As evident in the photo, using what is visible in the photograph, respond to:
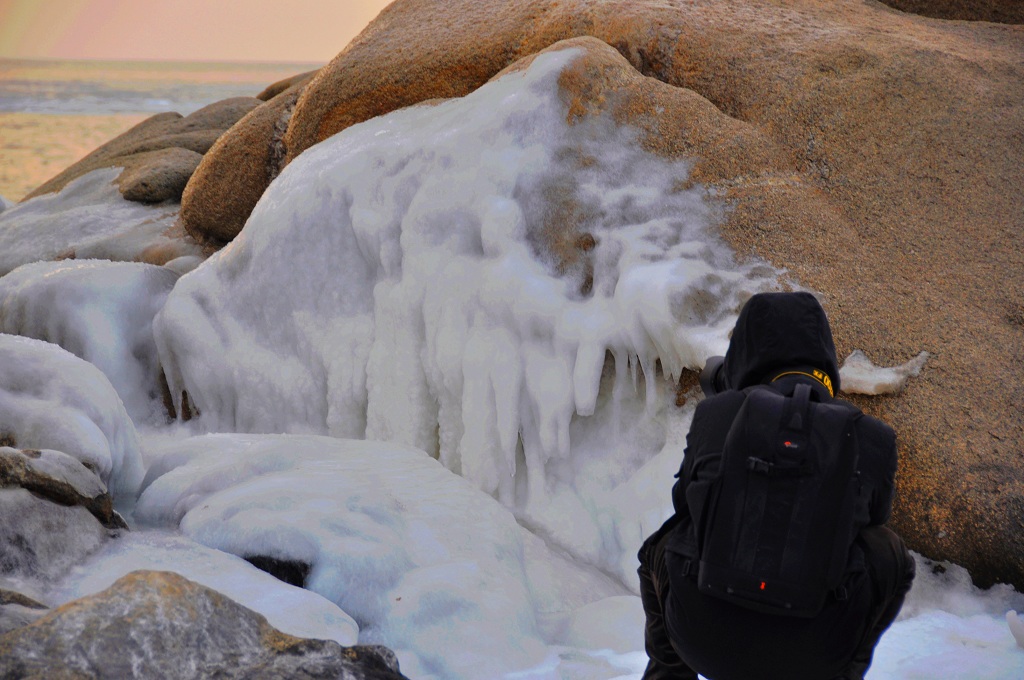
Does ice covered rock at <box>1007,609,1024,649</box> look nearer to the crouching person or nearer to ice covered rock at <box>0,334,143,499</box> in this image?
the crouching person

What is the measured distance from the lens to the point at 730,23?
4945 millimetres

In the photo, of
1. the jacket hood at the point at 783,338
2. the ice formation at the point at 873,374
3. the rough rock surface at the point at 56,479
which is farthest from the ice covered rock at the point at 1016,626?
the rough rock surface at the point at 56,479

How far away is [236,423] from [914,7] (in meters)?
4.80

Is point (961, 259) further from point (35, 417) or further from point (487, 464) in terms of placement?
point (35, 417)

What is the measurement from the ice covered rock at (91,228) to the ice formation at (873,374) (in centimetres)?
418

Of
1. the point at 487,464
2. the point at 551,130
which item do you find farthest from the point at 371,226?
the point at 487,464

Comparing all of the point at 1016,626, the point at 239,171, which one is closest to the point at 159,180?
the point at 239,171

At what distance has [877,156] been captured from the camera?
14.3 ft

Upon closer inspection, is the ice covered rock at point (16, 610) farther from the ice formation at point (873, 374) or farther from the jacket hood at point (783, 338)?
the ice formation at point (873, 374)

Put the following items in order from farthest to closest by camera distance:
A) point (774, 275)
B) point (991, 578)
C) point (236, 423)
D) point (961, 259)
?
point (236, 423) → point (961, 259) → point (774, 275) → point (991, 578)

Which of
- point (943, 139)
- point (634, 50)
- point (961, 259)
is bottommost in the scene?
point (961, 259)

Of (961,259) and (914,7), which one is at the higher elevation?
(914,7)

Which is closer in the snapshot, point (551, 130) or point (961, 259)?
point (961, 259)

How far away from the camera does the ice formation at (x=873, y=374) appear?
3424mm
